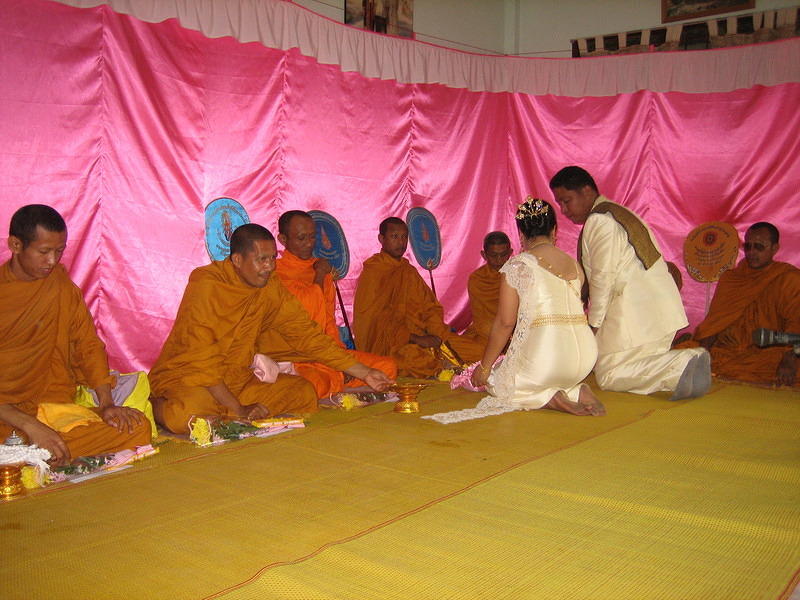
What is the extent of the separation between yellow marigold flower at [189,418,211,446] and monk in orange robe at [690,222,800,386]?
4717 millimetres

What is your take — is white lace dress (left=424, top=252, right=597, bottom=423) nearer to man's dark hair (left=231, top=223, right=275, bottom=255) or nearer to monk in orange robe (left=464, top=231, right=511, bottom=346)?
man's dark hair (left=231, top=223, right=275, bottom=255)

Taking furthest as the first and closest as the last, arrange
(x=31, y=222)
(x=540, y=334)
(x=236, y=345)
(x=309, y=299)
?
(x=309, y=299)
(x=540, y=334)
(x=236, y=345)
(x=31, y=222)

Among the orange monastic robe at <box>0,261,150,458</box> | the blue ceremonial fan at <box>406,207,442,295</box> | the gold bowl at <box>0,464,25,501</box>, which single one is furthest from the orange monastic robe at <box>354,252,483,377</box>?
the gold bowl at <box>0,464,25,501</box>

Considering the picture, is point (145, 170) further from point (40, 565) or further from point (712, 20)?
point (712, 20)

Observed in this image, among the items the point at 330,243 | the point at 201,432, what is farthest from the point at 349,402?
the point at 330,243

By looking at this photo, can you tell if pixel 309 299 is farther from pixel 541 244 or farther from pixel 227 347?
pixel 541 244

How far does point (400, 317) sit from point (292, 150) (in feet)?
6.71

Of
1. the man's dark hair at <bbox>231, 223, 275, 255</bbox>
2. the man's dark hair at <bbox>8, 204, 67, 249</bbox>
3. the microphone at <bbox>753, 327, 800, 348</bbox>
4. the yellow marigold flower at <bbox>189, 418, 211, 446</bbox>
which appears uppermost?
the man's dark hair at <bbox>8, 204, 67, 249</bbox>

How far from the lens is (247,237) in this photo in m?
4.58

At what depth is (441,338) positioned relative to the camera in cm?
698

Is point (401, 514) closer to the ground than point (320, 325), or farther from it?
closer to the ground

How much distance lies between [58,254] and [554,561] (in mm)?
2892

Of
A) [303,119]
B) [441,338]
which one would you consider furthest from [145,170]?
[441,338]

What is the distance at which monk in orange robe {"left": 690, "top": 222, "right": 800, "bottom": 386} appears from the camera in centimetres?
642
